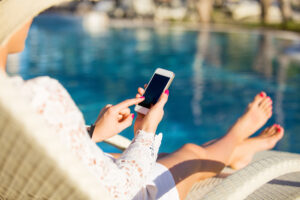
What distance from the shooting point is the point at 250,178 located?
139 cm

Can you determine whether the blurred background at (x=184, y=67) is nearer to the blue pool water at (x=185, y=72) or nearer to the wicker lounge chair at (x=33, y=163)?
the blue pool water at (x=185, y=72)

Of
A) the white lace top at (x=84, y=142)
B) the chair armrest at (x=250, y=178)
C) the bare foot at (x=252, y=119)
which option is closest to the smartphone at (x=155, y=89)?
the white lace top at (x=84, y=142)

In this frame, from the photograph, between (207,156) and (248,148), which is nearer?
(207,156)

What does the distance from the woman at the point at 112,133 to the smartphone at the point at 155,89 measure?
1.5 inches

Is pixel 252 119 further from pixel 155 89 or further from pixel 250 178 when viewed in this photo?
pixel 250 178

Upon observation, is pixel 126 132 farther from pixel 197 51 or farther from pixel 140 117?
pixel 197 51

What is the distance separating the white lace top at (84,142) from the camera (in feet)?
3.72

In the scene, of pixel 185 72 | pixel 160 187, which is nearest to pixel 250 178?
pixel 160 187

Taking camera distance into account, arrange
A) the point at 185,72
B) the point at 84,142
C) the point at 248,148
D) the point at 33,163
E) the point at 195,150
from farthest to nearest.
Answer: the point at 185,72, the point at 248,148, the point at 195,150, the point at 84,142, the point at 33,163

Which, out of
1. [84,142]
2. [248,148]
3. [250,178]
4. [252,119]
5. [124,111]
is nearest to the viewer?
[84,142]

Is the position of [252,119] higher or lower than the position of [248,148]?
higher

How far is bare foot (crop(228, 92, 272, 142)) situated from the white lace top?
3.46 ft

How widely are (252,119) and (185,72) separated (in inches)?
209

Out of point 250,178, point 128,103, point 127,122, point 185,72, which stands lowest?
point 185,72
